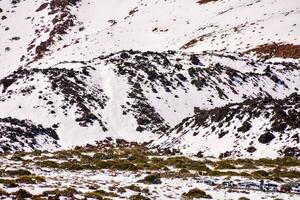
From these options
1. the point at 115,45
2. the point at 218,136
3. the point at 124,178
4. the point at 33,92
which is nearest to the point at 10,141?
the point at 33,92

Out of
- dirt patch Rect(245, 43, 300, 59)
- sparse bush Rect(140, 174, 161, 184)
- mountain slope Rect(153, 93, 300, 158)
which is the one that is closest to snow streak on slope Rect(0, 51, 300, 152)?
mountain slope Rect(153, 93, 300, 158)

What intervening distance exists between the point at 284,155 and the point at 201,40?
81.2m

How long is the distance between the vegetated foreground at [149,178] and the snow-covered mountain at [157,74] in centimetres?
832

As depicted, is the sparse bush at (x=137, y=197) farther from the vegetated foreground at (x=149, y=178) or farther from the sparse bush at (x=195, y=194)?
the sparse bush at (x=195, y=194)

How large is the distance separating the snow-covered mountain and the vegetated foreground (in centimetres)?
832

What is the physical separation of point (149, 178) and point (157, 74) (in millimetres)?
49268

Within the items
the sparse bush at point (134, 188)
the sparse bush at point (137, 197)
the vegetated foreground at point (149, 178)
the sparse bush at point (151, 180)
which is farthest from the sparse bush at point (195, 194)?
the sparse bush at point (151, 180)

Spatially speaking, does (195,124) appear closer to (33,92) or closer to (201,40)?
(33,92)

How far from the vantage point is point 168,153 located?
5312cm

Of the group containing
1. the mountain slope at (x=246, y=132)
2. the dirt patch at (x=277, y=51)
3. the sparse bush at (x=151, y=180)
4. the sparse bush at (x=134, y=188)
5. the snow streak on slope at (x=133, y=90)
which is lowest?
the sparse bush at (x=134, y=188)

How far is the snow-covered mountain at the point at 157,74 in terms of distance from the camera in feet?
221

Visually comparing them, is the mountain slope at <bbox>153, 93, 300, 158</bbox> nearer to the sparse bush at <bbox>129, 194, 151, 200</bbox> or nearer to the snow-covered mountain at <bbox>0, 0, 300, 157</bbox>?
the snow-covered mountain at <bbox>0, 0, 300, 157</bbox>

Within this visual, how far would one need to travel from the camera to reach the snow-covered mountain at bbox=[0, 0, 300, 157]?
221 ft

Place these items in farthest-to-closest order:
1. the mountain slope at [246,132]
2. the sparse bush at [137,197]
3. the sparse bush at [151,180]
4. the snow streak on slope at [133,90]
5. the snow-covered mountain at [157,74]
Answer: the snow streak on slope at [133,90]
the snow-covered mountain at [157,74]
the mountain slope at [246,132]
the sparse bush at [151,180]
the sparse bush at [137,197]
